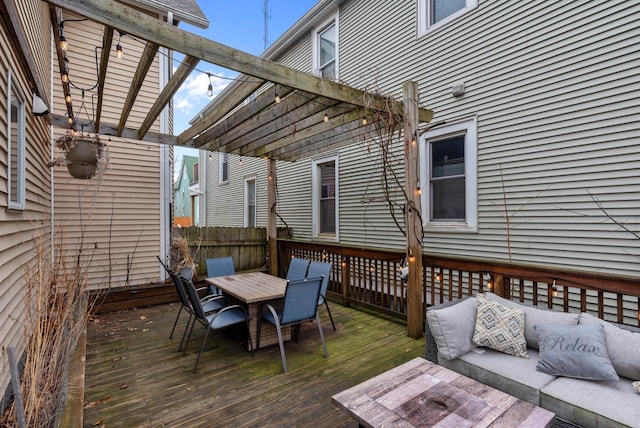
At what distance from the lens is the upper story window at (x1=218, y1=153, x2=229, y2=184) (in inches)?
456

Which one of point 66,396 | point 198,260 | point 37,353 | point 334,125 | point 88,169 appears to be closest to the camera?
point 37,353

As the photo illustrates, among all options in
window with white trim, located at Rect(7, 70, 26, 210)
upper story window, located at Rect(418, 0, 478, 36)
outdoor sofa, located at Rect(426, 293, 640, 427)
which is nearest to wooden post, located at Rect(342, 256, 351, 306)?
outdoor sofa, located at Rect(426, 293, 640, 427)

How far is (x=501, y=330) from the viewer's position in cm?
246

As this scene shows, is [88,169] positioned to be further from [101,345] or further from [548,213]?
[548,213]

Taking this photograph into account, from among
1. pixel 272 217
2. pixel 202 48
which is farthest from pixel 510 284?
pixel 272 217

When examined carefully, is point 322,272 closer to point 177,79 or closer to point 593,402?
point 177,79

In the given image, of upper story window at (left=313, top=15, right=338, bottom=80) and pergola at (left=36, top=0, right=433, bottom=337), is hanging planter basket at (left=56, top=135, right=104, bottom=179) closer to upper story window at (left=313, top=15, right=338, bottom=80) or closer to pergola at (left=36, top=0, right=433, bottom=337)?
pergola at (left=36, top=0, right=433, bottom=337)

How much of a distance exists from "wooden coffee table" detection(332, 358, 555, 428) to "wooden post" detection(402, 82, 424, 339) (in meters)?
1.68

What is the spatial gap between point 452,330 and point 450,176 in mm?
3208

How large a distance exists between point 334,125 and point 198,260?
382 cm

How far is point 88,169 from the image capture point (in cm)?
394

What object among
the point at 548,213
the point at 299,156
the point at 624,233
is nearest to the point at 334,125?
the point at 299,156

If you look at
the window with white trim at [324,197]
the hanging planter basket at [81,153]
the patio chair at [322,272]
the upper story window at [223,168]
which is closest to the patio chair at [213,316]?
the patio chair at [322,272]

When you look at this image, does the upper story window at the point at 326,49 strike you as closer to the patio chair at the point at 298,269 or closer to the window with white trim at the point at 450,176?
the window with white trim at the point at 450,176
